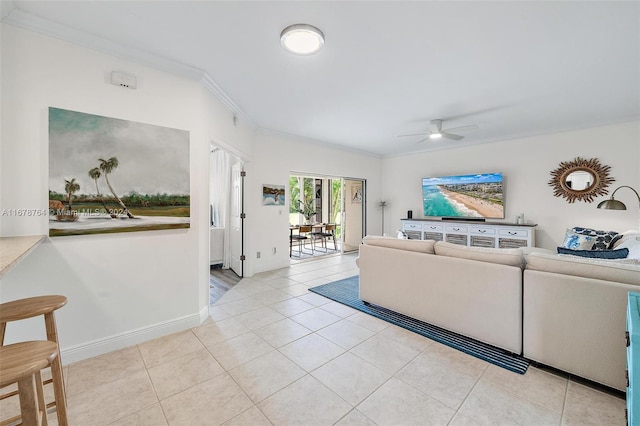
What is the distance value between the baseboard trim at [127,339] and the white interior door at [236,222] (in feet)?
6.48

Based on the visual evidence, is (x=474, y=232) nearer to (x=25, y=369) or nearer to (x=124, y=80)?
(x=124, y=80)

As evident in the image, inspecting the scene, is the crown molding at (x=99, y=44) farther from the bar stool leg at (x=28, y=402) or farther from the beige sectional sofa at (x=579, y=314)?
the beige sectional sofa at (x=579, y=314)

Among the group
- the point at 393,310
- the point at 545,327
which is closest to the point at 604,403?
the point at 545,327

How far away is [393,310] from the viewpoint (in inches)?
125

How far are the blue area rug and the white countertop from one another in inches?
117

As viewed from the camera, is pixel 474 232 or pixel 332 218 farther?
pixel 332 218

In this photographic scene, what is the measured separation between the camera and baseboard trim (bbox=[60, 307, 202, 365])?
7.34ft

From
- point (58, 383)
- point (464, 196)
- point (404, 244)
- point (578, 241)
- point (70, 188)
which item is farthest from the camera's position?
point (464, 196)

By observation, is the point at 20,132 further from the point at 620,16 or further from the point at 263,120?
the point at 620,16

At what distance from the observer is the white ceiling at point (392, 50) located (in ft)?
6.39

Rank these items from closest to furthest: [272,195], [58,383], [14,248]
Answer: [58,383], [14,248], [272,195]

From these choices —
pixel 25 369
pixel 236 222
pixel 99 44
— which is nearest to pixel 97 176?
pixel 99 44

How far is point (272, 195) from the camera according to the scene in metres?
5.14

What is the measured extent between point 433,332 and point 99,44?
4.04 meters
